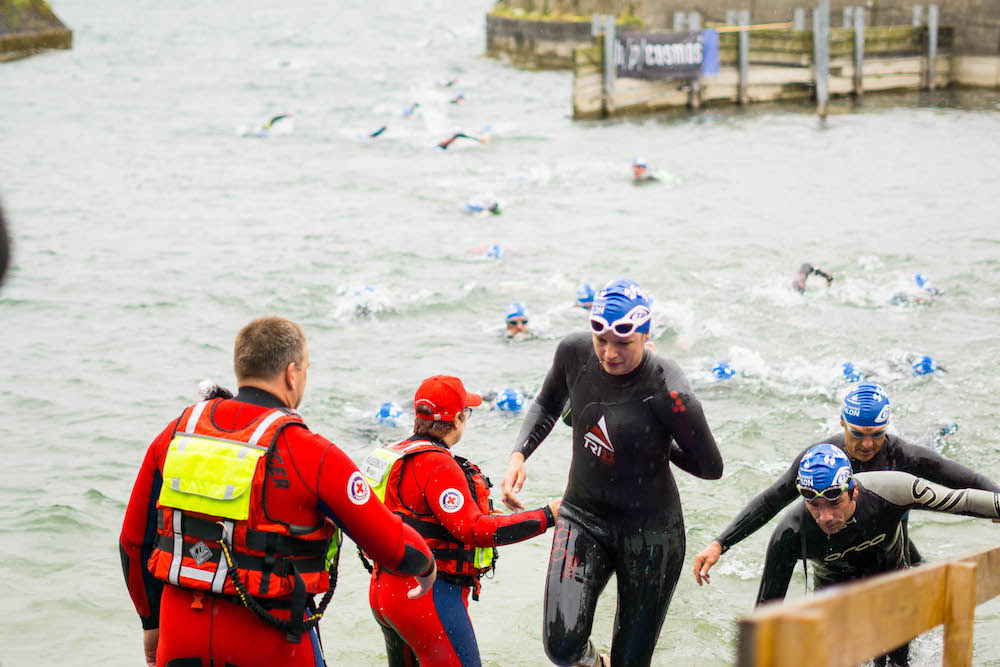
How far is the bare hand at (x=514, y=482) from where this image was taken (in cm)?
455

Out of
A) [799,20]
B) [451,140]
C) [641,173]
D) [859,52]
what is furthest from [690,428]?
[799,20]

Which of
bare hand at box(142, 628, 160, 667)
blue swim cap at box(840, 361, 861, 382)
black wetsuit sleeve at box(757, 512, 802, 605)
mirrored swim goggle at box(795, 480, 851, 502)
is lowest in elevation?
blue swim cap at box(840, 361, 861, 382)

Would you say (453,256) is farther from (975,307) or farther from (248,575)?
(248,575)

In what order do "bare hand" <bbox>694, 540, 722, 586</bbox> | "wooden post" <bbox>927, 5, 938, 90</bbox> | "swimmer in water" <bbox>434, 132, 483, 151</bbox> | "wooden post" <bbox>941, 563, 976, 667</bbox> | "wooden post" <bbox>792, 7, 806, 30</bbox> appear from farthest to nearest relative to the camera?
"wooden post" <bbox>792, 7, 806, 30</bbox>, "wooden post" <bbox>927, 5, 938, 90</bbox>, "swimmer in water" <bbox>434, 132, 483, 151</bbox>, "bare hand" <bbox>694, 540, 722, 586</bbox>, "wooden post" <bbox>941, 563, 976, 667</bbox>

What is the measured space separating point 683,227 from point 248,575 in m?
15.3

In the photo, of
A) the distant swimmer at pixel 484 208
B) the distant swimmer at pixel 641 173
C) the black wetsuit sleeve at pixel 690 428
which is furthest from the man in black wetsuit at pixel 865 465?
the distant swimmer at pixel 641 173

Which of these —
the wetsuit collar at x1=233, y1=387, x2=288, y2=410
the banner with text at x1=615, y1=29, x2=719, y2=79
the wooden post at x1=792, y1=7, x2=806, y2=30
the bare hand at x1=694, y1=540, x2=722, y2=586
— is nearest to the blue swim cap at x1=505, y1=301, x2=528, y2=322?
the bare hand at x1=694, y1=540, x2=722, y2=586

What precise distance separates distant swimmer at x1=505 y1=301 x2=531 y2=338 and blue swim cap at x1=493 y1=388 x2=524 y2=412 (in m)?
2.21

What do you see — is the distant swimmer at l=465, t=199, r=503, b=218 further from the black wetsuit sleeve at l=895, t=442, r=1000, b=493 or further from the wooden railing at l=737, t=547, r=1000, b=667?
the wooden railing at l=737, t=547, r=1000, b=667

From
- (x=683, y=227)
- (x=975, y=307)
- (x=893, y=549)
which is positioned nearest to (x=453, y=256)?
(x=683, y=227)

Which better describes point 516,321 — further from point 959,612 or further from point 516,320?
point 959,612

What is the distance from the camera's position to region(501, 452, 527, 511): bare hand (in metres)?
4.55

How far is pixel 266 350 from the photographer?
Result: 3.43 meters

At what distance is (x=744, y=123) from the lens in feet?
89.1
